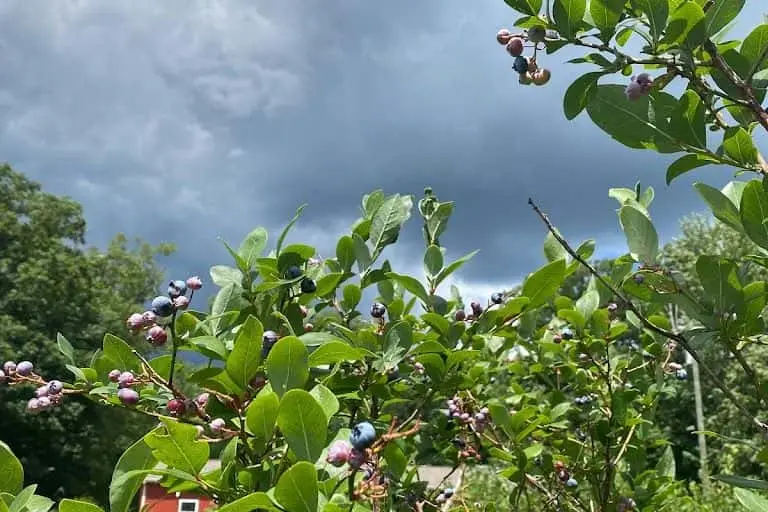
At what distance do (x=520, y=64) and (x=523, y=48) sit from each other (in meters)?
0.02

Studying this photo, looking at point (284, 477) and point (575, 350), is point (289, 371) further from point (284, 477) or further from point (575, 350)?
point (575, 350)

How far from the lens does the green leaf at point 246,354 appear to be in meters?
0.95

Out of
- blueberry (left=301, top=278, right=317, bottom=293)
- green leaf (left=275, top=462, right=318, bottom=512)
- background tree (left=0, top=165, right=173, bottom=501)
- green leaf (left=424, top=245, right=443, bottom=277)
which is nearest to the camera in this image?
green leaf (left=275, top=462, right=318, bottom=512)

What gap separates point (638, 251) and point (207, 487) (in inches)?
27.2

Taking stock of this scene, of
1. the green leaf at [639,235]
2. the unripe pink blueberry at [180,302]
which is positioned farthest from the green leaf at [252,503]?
the green leaf at [639,235]

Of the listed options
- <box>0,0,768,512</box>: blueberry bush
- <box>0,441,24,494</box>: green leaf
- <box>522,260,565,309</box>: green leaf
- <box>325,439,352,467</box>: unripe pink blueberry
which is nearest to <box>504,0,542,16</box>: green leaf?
<box>0,0,768,512</box>: blueberry bush

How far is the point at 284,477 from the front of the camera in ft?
2.34

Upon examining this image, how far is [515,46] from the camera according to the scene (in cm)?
102

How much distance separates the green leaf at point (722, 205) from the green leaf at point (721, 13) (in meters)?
0.21

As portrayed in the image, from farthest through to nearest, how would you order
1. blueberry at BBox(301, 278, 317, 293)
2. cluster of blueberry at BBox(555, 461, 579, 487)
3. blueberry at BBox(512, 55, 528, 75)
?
cluster of blueberry at BBox(555, 461, 579, 487) → blueberry at BBox(301, 278, 317, 293) → blueberry at BBox(512, 55, 528, 75)

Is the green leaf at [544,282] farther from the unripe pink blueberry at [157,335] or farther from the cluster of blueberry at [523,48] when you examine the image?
the unripe pink blueberry at [157,335]

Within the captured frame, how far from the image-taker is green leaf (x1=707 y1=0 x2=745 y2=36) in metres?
0.91

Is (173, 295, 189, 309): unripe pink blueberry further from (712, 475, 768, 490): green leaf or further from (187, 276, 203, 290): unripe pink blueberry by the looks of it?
(712, 475, 768, 490): green leaf

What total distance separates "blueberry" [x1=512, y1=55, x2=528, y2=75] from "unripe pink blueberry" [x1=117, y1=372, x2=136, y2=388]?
0.72m
